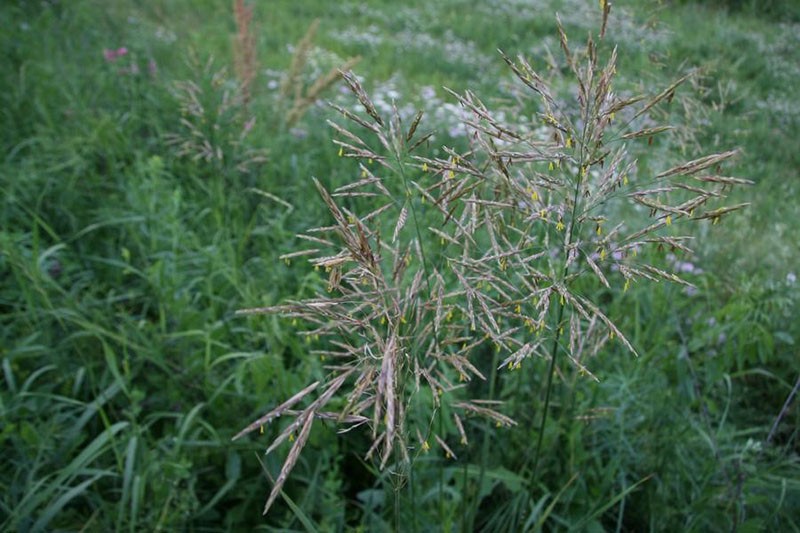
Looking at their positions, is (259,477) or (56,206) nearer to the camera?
(259,477)

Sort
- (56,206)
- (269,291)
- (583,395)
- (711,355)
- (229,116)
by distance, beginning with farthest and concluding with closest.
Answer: (229,116) → (56,206) → (269,291) → (711,355) → (583,395)

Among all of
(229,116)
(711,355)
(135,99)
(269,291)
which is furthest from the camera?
(135,99)

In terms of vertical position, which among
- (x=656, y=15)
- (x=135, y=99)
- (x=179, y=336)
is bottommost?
(x=179, y=336)

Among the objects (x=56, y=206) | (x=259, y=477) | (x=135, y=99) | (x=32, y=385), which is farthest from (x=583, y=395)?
(x=135, y=99)

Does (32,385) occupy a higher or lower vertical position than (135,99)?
lower

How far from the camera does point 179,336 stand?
7.47ft

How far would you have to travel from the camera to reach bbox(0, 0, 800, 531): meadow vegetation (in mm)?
1187

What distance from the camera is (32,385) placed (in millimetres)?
2316

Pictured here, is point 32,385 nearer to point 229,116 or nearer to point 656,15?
point 229,116

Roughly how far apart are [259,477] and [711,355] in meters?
1.73

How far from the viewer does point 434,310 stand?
4.65ft

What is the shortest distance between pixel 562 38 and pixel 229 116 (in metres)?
2.51

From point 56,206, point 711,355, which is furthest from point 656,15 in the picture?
point 56,206

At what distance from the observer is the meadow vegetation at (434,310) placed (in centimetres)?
119
